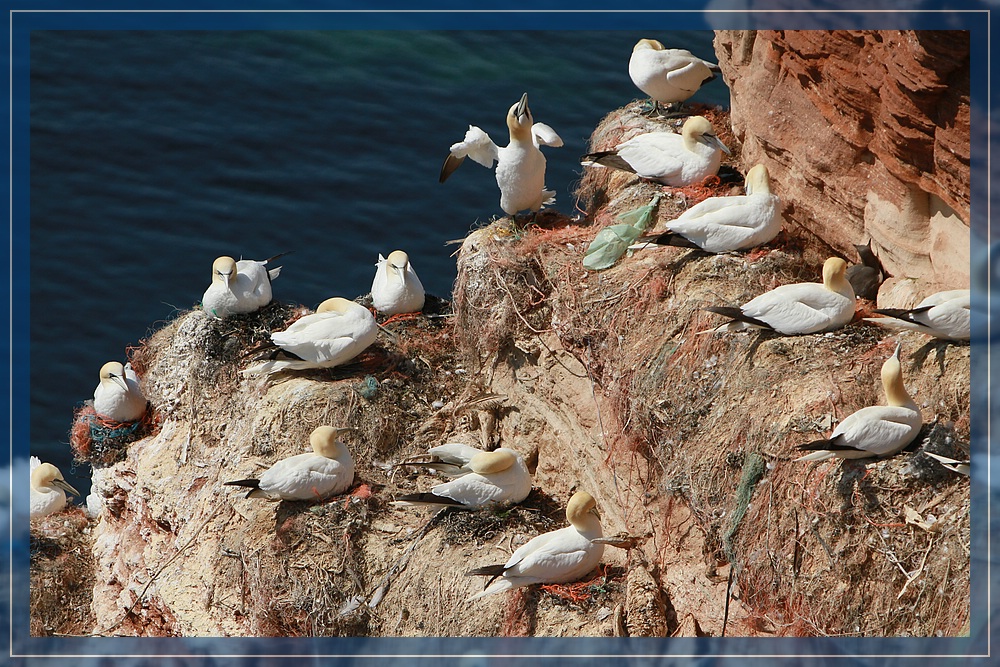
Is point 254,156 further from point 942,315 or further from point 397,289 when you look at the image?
point 942,315

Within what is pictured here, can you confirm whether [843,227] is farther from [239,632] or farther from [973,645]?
[239,632]

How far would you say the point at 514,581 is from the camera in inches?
369

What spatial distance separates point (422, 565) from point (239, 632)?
5.50 feet

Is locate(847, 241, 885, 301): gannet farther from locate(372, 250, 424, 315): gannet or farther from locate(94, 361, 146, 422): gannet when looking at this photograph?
locate(94, 361, 146, 422): gannet

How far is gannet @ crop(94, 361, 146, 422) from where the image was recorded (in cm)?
1348

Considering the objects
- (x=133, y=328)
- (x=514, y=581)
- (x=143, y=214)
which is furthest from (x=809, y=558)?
(x=143, y=214)

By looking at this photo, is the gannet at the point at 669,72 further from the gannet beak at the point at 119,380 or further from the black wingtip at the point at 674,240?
the gannet beak at the point at 119,380

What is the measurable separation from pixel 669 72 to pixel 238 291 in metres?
4.53

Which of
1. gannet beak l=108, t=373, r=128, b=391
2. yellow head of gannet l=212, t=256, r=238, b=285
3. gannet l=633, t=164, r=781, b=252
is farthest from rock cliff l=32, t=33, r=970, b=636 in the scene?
yellow head of gannet l=212, t=256, r=238, b=285

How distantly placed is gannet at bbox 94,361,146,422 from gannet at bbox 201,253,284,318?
4.83 feet

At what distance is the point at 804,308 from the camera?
959 centimetres

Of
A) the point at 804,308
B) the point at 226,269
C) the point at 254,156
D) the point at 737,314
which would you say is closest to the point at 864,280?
the point at 804,308

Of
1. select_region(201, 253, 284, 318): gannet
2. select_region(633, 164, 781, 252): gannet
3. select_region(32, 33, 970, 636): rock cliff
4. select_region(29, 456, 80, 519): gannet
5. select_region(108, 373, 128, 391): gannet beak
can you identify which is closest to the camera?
select_region(32, 33, 970, 636): rock cliff

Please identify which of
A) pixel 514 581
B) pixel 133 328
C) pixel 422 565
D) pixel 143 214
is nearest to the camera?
pixel 514 581
